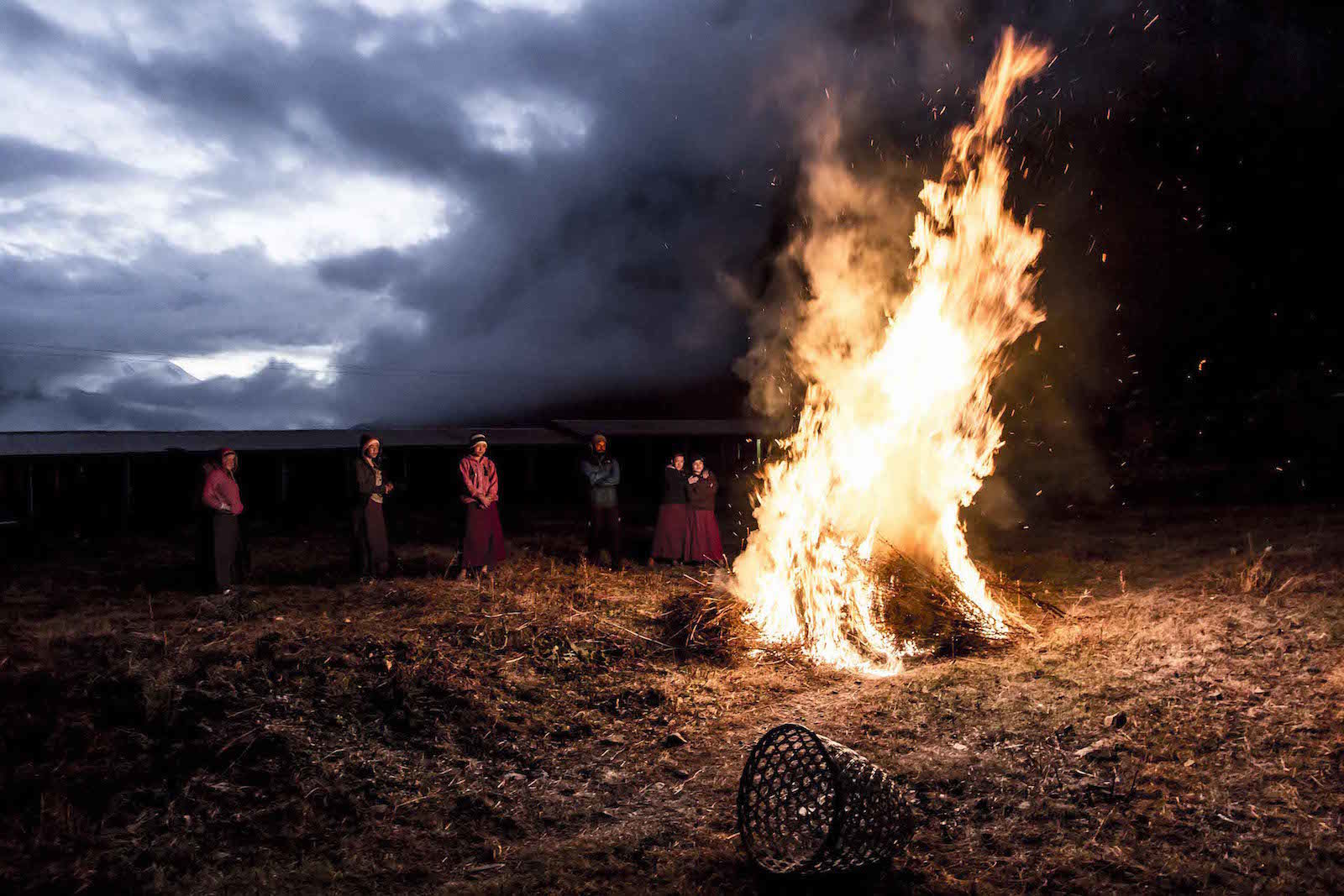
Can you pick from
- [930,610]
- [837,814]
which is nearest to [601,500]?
[930,610]

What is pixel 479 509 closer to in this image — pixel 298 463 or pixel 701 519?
pixel 701 519

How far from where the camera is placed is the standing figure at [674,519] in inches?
480

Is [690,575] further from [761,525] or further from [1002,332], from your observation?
[1002,332]

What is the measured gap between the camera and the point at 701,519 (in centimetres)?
1228

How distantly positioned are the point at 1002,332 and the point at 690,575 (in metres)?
5.32

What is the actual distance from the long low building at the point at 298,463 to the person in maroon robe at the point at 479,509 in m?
8.39

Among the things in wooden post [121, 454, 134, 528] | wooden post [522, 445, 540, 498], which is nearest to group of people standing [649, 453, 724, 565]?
wooden post [522, 445, 540, 498]

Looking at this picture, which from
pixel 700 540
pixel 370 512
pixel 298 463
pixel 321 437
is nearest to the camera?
pixel 370 512

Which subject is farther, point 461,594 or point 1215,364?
point 1215,364

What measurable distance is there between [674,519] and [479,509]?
10.0 ft

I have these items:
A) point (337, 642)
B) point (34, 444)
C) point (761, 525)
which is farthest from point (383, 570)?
point (34, 444)

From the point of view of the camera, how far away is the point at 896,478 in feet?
31.7

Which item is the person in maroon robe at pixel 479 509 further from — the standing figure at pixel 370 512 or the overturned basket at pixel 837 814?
the overturned basket at pixel 837 814

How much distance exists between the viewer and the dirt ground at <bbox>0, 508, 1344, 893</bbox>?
4.30 meters
